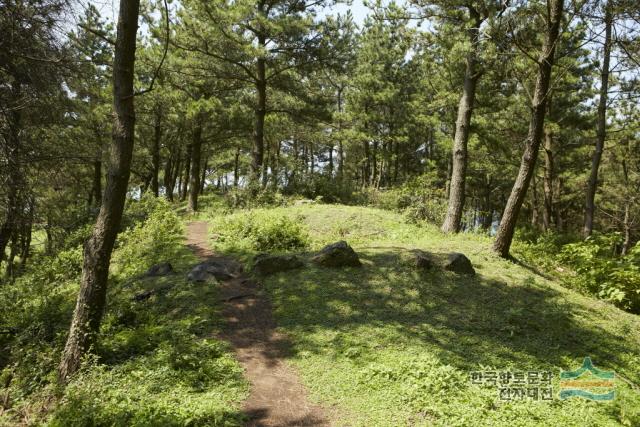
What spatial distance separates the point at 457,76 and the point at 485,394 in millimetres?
15534

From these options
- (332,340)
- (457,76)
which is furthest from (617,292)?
(457,76)

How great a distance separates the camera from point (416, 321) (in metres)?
6.84

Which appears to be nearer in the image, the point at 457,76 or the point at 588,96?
the point at 457,76

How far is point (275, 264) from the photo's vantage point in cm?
914

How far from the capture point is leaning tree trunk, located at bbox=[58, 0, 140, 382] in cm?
539

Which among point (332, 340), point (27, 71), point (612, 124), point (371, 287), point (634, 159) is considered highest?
point (612, 124)

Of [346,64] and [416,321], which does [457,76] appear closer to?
[346,64]

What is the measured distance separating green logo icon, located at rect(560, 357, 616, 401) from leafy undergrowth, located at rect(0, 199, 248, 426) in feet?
13.7

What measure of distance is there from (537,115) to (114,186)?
9318 mm

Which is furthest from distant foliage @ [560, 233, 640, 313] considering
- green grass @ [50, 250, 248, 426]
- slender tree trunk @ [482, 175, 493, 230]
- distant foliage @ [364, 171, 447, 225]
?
slender tree trunk @ [482, 175, 493, 230]

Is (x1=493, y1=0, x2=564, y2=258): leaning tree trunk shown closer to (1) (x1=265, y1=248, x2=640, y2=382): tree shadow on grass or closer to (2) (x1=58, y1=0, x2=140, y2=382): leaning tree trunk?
(1) (x1=265, y1=248, x2=640, y2=382): tree shadow on grass

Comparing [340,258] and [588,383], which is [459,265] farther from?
[588,383]

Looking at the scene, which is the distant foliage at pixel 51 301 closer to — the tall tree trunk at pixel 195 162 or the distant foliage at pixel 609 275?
the tall tree trunk at pixel 195 162

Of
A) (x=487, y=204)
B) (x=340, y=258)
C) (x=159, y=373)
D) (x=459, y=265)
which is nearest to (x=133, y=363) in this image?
(x=159, y=373)
